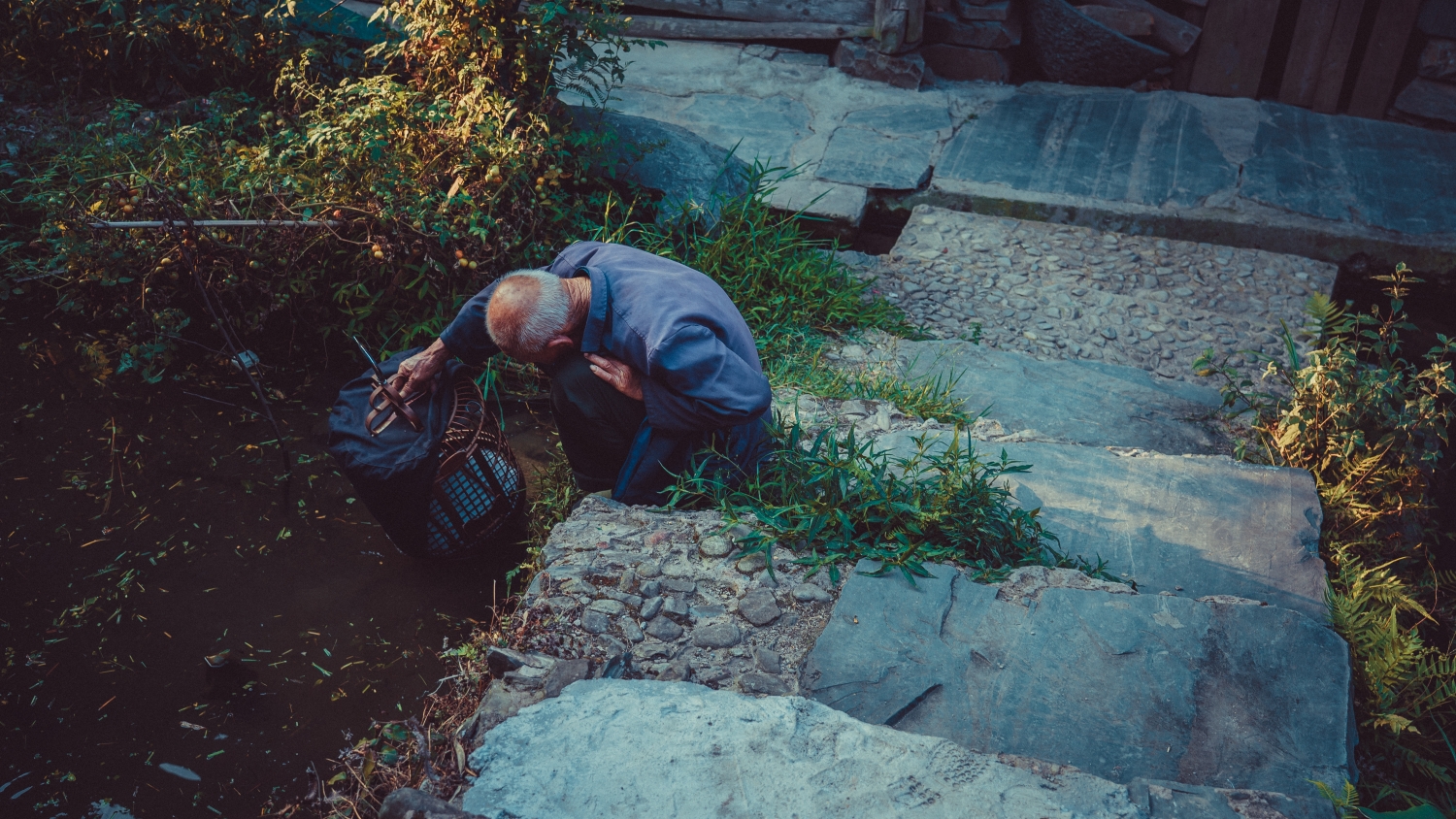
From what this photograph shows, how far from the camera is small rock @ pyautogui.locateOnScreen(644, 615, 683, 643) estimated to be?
242cm

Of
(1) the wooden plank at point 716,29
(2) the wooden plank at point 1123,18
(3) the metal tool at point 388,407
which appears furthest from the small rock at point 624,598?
(2) the wooden plank at point 1123,18

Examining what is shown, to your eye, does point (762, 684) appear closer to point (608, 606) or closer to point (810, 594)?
point (810, 594)

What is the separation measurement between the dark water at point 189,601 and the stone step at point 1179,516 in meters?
1.85

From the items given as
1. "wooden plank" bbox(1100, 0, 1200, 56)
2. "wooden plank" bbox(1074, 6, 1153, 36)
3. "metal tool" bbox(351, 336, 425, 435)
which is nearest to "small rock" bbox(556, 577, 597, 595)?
"metal tool" bbox(351, 336, 425, 435)

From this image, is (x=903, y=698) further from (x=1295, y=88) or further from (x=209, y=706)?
(x=1295, y=88)

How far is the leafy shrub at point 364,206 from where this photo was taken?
3.87 metres

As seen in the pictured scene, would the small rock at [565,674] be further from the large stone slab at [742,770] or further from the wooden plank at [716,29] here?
the wooden plank at [716,29]

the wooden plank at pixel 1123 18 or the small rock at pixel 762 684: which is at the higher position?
the wooden plank at pixel 1123 18

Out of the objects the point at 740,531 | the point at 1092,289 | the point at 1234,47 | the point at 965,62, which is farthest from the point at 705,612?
the point at 1234,47

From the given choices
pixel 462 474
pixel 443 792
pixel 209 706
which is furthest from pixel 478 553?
pixel 443 792

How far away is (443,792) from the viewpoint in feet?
6.19

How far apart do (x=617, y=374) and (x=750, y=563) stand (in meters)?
0.70

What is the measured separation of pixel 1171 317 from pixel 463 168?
3.44m

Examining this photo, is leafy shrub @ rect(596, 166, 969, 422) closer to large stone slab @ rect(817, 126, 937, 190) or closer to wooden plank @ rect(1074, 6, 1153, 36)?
large stone slab @ rect(817, 126, 937, 190)
